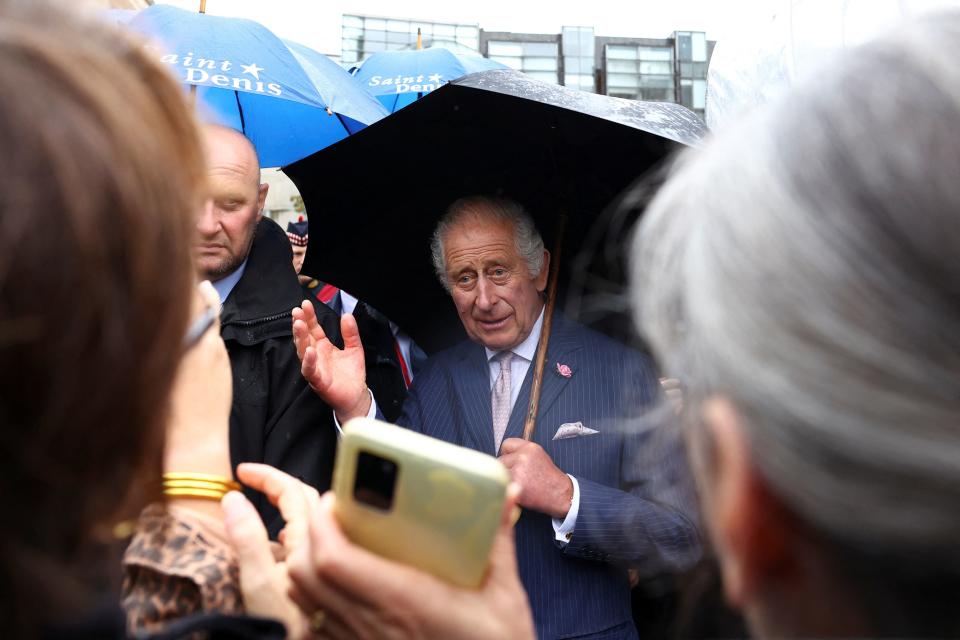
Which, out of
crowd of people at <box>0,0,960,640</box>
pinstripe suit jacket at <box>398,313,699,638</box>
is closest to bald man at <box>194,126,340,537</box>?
pinstripe suit jacket at <box>398,313,699,638</box>

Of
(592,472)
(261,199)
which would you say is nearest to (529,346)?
(592,472)

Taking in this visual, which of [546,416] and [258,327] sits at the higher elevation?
[258,327]

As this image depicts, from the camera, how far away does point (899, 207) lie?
0.68m

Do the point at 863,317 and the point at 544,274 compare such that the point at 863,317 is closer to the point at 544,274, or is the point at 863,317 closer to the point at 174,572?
the point at 174,572

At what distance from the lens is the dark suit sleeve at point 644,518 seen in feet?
7.14

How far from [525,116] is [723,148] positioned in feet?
5.80

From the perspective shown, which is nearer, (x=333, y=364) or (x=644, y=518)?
(x=644, y=518)

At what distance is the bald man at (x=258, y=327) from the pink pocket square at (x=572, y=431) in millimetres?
764

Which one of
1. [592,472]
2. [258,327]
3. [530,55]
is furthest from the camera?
[530,55]

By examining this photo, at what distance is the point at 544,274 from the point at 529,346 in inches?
13.0

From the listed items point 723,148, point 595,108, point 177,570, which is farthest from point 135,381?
point 595,108

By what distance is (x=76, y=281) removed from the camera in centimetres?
71

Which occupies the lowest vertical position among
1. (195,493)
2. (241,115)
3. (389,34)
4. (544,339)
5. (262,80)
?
(544,339)

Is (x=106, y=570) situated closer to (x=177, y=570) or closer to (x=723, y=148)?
(x=177, y=570)
